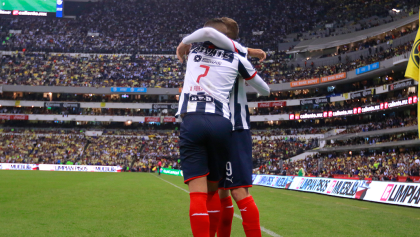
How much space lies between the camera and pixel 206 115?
11.2 feet

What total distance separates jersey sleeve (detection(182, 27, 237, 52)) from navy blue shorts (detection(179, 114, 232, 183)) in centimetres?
75

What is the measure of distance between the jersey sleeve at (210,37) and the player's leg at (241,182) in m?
0.92

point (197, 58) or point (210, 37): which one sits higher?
point (210, 37)

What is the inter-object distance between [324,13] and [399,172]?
53.3 metres

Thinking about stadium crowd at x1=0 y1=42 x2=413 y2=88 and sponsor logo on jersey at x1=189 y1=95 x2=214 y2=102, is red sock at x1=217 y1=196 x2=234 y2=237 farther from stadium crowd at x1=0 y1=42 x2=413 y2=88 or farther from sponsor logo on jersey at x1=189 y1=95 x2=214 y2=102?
stadium crowd at x1=0 y1=42 x2=413 y2=88

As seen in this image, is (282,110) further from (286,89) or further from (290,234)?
(290,234)

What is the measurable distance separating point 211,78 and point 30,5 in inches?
3290

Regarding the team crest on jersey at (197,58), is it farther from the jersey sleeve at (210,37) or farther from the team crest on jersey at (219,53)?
the jersey sleeve at (210,37)

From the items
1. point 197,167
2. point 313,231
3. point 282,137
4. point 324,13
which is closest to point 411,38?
point 282,137

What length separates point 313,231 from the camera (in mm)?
6574

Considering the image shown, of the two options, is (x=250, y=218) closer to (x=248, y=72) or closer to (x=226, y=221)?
(x=226, y=221)

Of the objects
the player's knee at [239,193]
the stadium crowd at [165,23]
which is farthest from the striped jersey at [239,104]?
the stadium crowd at [165,23]

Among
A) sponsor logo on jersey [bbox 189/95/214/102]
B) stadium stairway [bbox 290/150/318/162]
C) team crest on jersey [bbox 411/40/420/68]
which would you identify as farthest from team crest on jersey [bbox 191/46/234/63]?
stadium stairway [bbox 290/150/318/162]

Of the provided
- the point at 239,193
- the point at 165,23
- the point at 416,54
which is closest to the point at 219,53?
the point at 239,193
